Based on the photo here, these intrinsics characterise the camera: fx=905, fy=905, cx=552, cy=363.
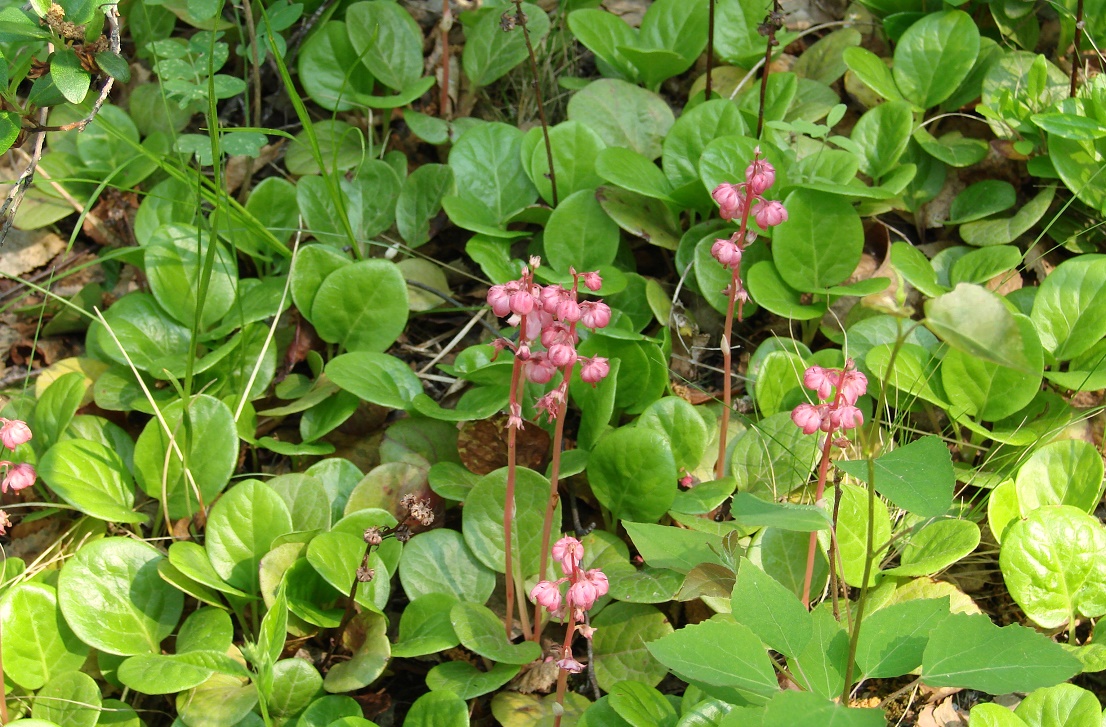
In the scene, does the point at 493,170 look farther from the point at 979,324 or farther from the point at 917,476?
the point at 979,324

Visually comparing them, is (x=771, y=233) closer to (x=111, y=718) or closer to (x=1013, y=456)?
(x=1013, y=456)

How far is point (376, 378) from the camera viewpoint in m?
2.42

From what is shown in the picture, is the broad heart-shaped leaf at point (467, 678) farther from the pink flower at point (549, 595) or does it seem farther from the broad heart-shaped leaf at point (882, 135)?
the broad heart-shaped leaf at point (882, 135)

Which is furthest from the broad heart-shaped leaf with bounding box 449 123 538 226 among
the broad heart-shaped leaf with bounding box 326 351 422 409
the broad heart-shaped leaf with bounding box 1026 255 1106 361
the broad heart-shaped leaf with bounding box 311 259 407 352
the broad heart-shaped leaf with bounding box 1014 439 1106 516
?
the broad heart-shaped leaf with bounding box 1014 439 1106 516

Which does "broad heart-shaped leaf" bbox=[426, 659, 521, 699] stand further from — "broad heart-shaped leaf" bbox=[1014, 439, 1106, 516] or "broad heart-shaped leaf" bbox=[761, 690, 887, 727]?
"broad heart-shaped leaf" bbox=[1014, 439, 1106, 516]

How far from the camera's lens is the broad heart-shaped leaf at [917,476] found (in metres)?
1.25

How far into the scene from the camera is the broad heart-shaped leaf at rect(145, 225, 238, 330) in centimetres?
266

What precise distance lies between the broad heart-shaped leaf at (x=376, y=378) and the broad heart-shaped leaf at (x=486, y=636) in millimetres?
600

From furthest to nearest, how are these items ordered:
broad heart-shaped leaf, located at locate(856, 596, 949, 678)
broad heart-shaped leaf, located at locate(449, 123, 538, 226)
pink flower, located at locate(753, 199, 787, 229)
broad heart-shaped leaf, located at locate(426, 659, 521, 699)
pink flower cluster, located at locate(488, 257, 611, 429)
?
broad heart-shaped leaf, located at locate(449, 123, 538, 226) < pink flower, located at locate(753, 199, 787, 229) < broad heart-shaped leaf, located at locate(426, 659, 521, 699) < pink flower cluster, located at locate(488, 257, 611, 429) < broad heart-shaped leaf, located at locate(856, 596, 949, 678)

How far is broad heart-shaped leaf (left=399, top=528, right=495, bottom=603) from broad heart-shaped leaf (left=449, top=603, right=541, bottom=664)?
0.45 ft

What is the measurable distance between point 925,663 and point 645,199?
69.4 inches

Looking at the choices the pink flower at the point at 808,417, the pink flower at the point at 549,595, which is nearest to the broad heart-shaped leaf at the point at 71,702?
the pink flower at the point at 549,595

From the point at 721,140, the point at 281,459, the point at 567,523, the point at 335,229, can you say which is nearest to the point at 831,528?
the point at 567,523

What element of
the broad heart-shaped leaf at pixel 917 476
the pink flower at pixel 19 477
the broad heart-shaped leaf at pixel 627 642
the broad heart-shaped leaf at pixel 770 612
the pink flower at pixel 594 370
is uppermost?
the broad heart-shaped leaf at pixel 917 476
